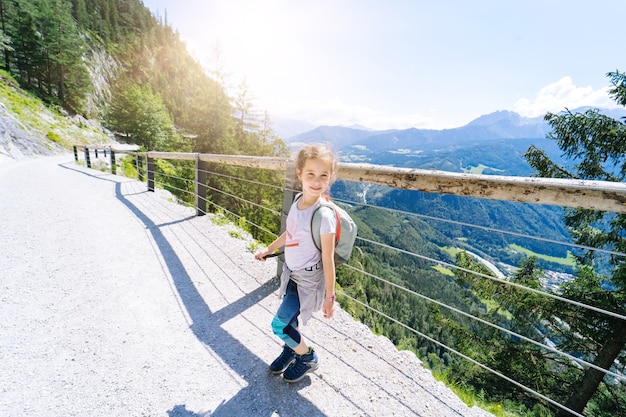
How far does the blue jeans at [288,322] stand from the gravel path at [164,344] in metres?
0.33

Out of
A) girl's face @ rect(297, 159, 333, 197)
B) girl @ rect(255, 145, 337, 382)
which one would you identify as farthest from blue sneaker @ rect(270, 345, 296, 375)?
girl's face @ rect(297, 159, 333, 197)

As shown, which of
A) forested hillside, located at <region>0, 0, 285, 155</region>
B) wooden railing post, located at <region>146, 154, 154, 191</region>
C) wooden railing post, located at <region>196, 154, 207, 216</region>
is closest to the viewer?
wooden railing post, located at <region>196, 154, 207, 216</region>

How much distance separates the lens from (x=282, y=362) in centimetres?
188

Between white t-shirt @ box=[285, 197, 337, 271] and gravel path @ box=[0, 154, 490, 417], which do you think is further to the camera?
white t-shirt @ box=[285, 197, 337, 271]

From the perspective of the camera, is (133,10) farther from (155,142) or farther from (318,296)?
(318,296)

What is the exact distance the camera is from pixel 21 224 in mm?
3873

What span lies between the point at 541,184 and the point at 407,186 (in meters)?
0.71

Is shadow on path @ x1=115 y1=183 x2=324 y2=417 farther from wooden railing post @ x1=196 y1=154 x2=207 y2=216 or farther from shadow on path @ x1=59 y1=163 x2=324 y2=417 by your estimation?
wooden railing post @ x1=196 y1=154 x2=207 y2=216

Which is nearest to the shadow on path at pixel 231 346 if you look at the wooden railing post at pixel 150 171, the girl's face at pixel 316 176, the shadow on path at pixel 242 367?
the shadow on path at pixel 242 367

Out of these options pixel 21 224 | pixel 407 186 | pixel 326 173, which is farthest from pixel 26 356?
pixel 21 224

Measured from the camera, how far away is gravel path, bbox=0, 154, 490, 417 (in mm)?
1642

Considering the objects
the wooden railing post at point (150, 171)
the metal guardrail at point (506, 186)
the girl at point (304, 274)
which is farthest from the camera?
the wooden railing post at point (150, 171)

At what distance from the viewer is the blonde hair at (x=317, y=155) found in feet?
5.70

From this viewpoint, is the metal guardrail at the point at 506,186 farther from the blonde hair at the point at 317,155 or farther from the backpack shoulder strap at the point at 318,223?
the backpack shoulder strap at the point at 318,223
